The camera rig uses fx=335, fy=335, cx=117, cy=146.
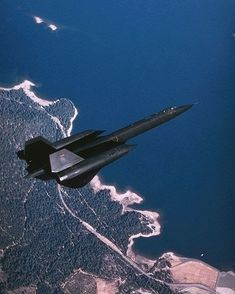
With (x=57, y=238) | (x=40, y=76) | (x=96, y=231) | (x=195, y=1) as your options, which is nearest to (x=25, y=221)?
(x=57, y=238)

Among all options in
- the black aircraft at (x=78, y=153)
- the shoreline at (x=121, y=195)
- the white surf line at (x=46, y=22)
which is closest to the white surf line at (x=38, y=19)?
the white surf line at (x=46, y=22)

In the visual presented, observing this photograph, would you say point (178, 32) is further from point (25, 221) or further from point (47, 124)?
point (25, 221)

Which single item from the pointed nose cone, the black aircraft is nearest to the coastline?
the black aircraft

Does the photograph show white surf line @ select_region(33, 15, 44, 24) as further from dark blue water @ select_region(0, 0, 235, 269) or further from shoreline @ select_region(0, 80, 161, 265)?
shoreline @ select_region(0, 80, 161, 265)

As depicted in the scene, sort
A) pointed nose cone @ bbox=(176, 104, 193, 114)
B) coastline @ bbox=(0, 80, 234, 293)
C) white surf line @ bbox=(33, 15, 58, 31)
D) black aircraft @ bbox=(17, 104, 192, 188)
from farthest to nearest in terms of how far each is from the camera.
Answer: coastline @ bbox=(0, 80, 234, 293) < white surf line @ bbox=(33, 15, 58, 31) < pointed nose cone @ bbox=(176, 104, 193, 114) < black aircraft @ bbox=(17, 104, 192, 188)

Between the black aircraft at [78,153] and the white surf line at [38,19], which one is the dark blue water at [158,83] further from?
the black aircraft at [78,153]

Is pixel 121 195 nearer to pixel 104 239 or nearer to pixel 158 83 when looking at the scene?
pixel 104 239
